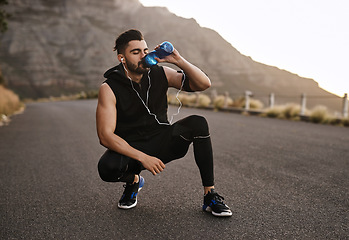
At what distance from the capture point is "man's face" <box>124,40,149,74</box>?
2.41m

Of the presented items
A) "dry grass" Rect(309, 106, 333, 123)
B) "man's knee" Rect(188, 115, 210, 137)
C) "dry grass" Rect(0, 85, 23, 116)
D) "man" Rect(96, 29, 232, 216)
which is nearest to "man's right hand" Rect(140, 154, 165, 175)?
"man" Rect(96, 29, 232, 216)

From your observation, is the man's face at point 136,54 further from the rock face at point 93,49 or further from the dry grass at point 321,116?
the rock face at point 93,49

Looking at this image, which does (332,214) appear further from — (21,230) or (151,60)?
(21,230)

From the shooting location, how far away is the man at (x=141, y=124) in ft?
7.66

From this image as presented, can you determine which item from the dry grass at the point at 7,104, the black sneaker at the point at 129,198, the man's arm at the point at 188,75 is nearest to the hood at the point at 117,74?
the man's arm at the point at 188,75

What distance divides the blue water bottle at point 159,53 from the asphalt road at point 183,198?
4.02 feet

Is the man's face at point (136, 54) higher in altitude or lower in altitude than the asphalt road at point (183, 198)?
higher

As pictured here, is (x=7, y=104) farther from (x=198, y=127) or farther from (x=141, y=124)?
(x=198, y=127)

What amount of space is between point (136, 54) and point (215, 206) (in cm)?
137

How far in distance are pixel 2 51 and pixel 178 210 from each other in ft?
376

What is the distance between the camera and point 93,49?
11675 centimetres

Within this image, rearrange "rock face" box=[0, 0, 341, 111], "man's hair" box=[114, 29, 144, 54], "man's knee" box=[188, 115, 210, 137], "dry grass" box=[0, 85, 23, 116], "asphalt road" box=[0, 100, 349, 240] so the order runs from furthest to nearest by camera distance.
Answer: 1. "rock face" box=[0, 0, 341, 111]
2. "dry grass" box=[0, 85, 23, 116]
3. "man's knee" box=[188, 115, 210, 137]
4. "man's hair" box=[114, 29, 144, 54]
5. "asphalt road" box=[0, 100, 349, 240]

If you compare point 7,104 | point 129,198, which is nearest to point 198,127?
point 129,198

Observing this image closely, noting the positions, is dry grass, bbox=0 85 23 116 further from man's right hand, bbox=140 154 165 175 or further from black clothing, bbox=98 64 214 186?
man's right hand, bbox=140 154 165 175
